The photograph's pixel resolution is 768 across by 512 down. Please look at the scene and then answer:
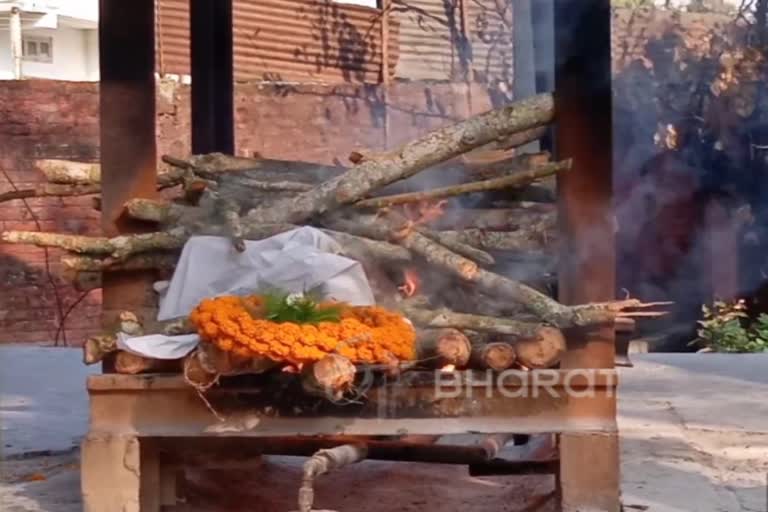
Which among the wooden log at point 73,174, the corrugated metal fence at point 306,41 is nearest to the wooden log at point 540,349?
the wooden log at point 73,174

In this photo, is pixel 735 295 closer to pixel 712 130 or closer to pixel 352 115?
pixel 712 130

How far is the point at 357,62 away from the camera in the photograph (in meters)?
13.1

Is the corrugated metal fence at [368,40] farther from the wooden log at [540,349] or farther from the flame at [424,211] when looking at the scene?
the wooden log at [540,349]

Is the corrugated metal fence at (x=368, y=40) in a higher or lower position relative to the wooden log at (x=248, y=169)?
higher

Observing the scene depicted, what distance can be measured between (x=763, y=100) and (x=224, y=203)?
7106 mm

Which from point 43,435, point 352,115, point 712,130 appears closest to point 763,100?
point 712,130

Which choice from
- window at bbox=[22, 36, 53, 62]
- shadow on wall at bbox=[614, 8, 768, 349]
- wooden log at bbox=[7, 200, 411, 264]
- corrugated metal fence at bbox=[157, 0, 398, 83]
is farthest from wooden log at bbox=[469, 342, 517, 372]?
window at bbox=[22, 36, 53, 62]

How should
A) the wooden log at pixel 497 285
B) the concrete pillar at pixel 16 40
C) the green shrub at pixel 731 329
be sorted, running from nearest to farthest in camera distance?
the wooden log at pixel 497 285, the green shrub at pixel 731 329, the concrete pillar at pixel 16 40

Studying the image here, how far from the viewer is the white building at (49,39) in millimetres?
14078

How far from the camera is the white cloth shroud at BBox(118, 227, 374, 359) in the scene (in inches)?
176

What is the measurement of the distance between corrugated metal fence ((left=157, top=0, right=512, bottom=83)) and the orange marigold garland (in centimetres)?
846

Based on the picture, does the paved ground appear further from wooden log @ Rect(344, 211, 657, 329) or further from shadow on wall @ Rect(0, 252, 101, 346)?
shadow on wall @ Rect(0, 252, 101, 346)

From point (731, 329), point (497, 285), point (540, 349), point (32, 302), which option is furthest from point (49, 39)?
point (540, 349)

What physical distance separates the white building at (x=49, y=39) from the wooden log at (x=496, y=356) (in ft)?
34.4
